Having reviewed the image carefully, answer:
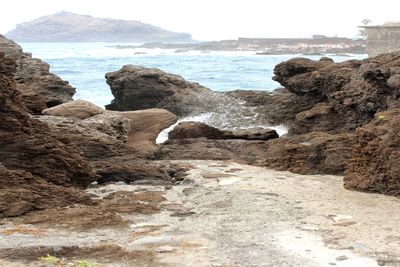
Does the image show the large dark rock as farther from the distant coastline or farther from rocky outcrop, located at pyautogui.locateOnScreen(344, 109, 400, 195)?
the distant coastline

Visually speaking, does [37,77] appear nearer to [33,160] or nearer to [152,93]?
[152,93]

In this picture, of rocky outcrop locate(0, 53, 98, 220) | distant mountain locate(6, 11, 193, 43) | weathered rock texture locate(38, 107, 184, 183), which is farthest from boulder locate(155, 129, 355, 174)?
distant mountain locate(6, 11, 193, 43)

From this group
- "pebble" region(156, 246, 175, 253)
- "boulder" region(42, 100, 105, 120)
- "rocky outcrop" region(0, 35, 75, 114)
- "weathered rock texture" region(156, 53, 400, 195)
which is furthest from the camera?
"rocky outcrop" region(0, 35, 75, 114)

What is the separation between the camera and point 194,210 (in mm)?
5785

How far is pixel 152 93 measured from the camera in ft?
52.2

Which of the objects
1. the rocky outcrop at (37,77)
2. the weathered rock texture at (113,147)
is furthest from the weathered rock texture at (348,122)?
the rocky outcrop at (37,77)

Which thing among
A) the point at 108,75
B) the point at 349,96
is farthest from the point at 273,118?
the point at 108,75

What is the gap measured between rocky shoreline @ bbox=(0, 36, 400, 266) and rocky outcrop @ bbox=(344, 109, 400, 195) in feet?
0.04

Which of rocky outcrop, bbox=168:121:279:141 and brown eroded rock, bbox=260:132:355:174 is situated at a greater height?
brown eroded rock, bbox=260:132:355:174

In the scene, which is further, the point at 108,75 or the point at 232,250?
the point at 108,75

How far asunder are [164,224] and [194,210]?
0.62m

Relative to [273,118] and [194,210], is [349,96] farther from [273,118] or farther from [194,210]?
[194,210]

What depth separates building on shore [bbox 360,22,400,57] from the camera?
29.9 metres

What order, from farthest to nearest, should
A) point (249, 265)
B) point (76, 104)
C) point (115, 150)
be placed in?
point (76, 104), point (115, 150), point (249, 265)
